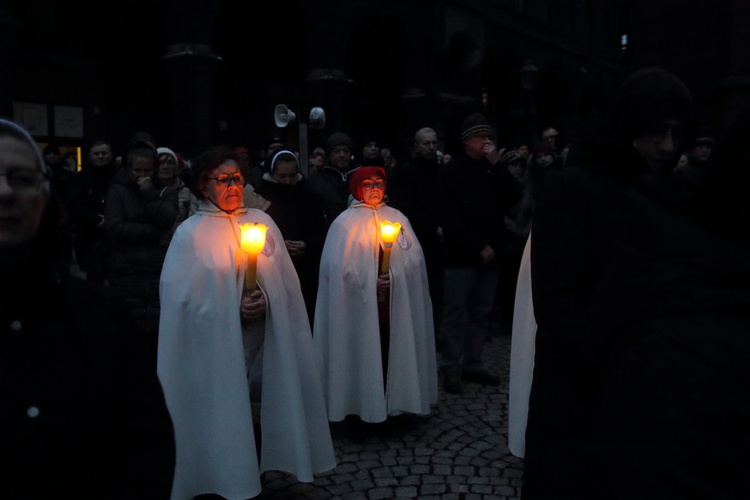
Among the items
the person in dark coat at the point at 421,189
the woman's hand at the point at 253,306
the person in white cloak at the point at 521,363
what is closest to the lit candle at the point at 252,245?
the woman's hand at the point at 253,306

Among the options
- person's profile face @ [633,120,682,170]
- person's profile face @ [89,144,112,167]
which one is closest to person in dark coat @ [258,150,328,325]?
person's profile face @ [89,144,112,167]

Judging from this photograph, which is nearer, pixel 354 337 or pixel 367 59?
pixel 354 337

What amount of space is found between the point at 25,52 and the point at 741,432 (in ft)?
50.6

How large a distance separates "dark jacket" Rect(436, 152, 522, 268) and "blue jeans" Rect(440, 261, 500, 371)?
14 cm

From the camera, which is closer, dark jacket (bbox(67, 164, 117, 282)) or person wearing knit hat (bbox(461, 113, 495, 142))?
person wearing knit hat (bbox(461, 113, 495, 142))

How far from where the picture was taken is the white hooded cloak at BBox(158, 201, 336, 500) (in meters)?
3.71

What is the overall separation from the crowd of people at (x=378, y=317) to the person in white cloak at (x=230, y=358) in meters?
0.01

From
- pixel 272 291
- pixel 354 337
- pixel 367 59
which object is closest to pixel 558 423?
pixel 272 291

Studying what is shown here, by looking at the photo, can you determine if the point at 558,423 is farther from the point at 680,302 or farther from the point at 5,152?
the point at 5,152

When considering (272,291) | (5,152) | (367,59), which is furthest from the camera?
(367,59)

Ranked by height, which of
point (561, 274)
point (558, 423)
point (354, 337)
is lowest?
point (354, 337)

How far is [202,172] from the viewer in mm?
4004

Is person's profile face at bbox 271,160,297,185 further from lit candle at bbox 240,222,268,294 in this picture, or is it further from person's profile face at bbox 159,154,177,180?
lit candle at bbox 240,222,268,294

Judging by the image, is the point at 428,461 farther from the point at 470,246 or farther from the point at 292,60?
the point at 292,60
